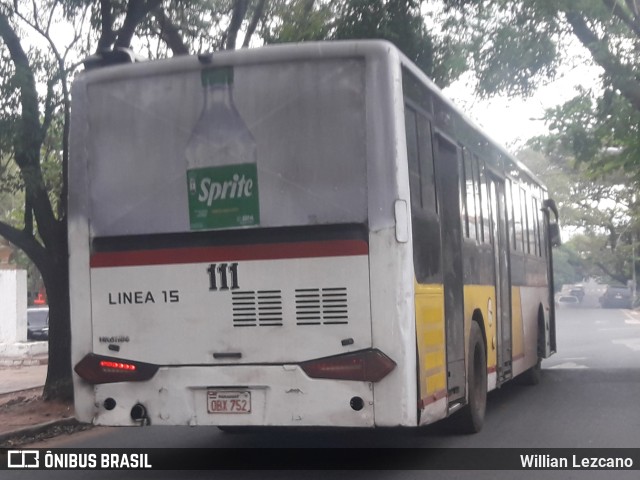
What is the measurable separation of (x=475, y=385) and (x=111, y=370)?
159 inches

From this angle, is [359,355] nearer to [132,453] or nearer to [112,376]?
[112,376]

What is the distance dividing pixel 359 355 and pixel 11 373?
15505 millimetres

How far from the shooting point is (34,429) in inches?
481

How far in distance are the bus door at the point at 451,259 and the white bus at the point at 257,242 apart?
424 millimetres

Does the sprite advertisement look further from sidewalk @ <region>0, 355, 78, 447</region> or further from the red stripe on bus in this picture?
sidewalk @ <region>0, 355, 78, 447</region>

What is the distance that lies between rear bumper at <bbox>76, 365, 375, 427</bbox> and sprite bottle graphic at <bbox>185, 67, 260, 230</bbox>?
112cm

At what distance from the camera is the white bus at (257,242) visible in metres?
7.77

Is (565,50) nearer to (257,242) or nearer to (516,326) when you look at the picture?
(516,326)

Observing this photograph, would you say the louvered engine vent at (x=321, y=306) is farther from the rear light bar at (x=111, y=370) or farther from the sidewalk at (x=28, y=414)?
the sidewalk at (x=28, y=414)

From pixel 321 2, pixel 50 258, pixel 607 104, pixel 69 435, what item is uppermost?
pixel 321 2

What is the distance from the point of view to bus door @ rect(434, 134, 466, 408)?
30.8 feet

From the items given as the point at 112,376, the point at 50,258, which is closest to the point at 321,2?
the point at 50,258

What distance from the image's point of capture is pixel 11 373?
2172cm

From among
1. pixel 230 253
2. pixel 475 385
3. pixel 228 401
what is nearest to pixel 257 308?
pixel 230 253
